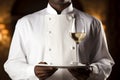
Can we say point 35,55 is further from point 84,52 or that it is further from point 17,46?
point 84,52

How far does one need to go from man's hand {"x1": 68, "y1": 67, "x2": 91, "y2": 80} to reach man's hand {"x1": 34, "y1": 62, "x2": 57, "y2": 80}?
0.27 feet

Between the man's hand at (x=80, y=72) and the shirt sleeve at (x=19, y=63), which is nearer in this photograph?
the man's hand at (x=80, y=72)

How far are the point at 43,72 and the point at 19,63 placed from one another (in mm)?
194

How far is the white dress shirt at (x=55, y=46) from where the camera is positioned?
1958 millimetres

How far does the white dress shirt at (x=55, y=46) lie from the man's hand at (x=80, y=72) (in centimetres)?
10

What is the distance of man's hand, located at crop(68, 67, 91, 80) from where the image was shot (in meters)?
1.80

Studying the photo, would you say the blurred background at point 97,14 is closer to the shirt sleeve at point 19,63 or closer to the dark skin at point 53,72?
the shirt sleeve at point 19,63

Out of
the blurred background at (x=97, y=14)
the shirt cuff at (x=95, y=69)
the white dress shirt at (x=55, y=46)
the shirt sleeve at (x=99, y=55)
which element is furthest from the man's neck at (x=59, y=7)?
the blurred background at (x=97, y=14)

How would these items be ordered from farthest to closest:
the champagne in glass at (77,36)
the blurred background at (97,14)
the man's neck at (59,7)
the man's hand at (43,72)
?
the blurred background at (97,14) < the man's neck at (59,7) < the champagne in glass at (77,36) < the man's hand at (43,72)

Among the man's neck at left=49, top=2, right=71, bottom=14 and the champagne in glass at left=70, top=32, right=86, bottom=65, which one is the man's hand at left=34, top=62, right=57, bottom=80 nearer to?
the champagne in glass at left=70, top=32, right=86, bottom=65

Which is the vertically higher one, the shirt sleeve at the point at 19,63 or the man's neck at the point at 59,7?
the man's neck at the point at 59,7

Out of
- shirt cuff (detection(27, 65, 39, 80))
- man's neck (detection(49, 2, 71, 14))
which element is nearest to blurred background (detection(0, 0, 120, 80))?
man's neck (detection(49, 2, 71, 14))

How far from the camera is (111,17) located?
23.2ft

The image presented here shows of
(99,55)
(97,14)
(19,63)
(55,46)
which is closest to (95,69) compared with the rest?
(99,55)
